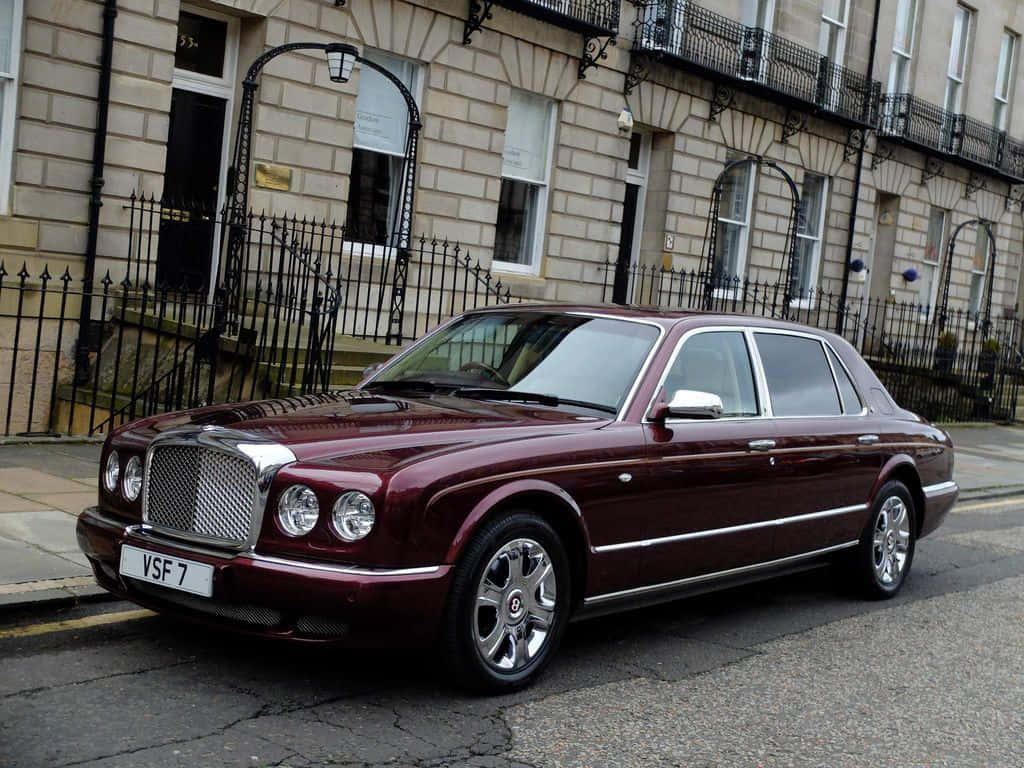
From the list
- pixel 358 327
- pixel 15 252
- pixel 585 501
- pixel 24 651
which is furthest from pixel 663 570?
pixel 358 327

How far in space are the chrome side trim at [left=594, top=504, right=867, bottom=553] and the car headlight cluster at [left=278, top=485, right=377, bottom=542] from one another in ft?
4.08

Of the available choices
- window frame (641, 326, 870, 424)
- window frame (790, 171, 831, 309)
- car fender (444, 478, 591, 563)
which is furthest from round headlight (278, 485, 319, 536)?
window frame (790, 171, 831, 309)

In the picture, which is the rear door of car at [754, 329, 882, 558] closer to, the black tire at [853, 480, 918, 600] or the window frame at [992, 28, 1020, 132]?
the black tire at [853, 480, 918, 600]

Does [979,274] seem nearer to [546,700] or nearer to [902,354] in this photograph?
[902,354]

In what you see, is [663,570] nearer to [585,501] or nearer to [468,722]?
[585,501]

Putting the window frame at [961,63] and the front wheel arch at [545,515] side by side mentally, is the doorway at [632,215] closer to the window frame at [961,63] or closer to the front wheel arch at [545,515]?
the window frame at [961,63]

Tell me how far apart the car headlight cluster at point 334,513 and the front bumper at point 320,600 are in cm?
12

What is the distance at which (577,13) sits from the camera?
17.4 metres

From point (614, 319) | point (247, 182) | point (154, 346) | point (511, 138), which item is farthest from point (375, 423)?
point (511, 138)

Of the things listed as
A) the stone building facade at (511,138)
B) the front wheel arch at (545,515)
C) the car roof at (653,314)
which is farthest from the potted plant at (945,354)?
the front wheel arch at (545,515)

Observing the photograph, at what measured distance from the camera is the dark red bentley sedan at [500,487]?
15.5 feet

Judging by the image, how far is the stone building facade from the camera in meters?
12.4

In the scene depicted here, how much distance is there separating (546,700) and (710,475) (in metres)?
1.53

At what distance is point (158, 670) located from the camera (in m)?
5.08
